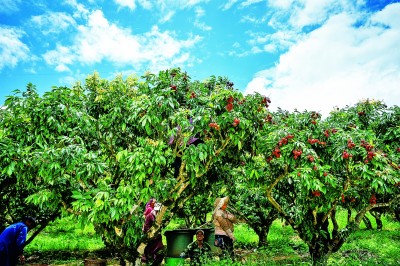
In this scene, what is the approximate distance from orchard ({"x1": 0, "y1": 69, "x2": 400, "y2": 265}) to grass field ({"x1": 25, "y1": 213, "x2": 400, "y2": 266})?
1.68m

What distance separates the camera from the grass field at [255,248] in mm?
9188

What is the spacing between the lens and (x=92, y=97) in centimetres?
791

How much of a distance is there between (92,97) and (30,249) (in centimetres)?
823

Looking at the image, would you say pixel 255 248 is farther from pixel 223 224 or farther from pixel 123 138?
pixel 123 138

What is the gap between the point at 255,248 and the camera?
11.9m

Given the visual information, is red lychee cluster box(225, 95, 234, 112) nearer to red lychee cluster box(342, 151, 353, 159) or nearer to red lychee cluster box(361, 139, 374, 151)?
red lychee cluster box(342, 151, 353, 159)

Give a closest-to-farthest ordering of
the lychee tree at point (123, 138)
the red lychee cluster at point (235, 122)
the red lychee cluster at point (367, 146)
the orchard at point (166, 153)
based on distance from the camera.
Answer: the lychee tree at point (123, 138) < the orchard at point (166, 153) < the red lychee cluster at point (235, 122) < the red lychee cluster at point (367, 146)

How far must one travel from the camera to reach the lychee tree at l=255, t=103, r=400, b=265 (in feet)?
20.7

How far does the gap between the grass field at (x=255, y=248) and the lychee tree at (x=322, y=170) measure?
0.92 metres

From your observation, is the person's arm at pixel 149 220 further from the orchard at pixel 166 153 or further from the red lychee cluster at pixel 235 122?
the red lychee cluster at pixel 235 122

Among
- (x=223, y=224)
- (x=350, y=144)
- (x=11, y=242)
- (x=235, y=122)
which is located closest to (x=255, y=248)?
(x=223, y=224)

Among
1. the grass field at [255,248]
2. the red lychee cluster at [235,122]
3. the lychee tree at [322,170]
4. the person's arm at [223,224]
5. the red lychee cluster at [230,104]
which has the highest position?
the red lychee cluster at [230,104]

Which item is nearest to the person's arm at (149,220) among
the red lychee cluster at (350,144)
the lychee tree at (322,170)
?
the lychee tree at (322,170)

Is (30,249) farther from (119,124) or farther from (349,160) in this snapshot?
(349,160)
